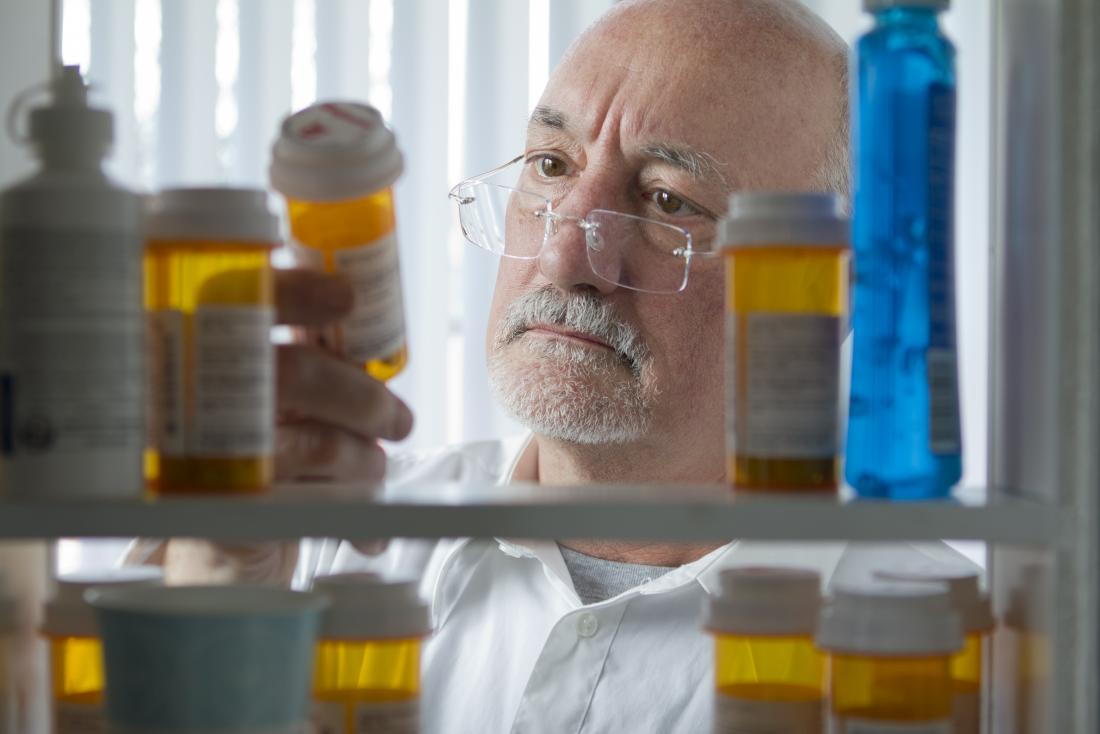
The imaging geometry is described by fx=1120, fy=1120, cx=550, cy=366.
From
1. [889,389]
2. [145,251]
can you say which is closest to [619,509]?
[889,389]

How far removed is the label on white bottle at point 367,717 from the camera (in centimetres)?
72

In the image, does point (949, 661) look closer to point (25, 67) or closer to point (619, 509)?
point (619, 509)

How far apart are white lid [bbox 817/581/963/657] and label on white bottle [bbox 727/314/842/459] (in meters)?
0.10

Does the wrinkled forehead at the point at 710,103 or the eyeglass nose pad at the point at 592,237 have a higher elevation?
the wrinkled forehead at the point at 710,103

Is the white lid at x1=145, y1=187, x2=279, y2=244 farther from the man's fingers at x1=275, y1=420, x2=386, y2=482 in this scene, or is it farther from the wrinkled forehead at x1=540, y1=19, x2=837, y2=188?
the wrinkled forehead at x1=540, y1=19, x2=837, y2=188

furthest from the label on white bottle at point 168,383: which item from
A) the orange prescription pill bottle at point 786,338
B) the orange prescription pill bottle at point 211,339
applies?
the orange prescription pill bottle at point 786,338

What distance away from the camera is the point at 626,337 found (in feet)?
4.65

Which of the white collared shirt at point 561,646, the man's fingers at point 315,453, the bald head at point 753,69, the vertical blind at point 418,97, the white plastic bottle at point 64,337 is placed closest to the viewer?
the white plastic bottle at point 64,337

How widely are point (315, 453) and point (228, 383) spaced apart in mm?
192

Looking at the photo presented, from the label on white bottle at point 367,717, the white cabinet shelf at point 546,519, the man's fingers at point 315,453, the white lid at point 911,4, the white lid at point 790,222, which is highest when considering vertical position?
the white lid at point 911,4

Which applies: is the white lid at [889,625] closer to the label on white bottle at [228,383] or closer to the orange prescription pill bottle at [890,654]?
the orange prescription pill bottle at [890,654]

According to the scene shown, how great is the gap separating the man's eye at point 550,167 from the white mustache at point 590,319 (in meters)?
0.18

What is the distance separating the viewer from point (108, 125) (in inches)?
25.9

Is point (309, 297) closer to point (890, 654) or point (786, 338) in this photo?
point (786, 338)
